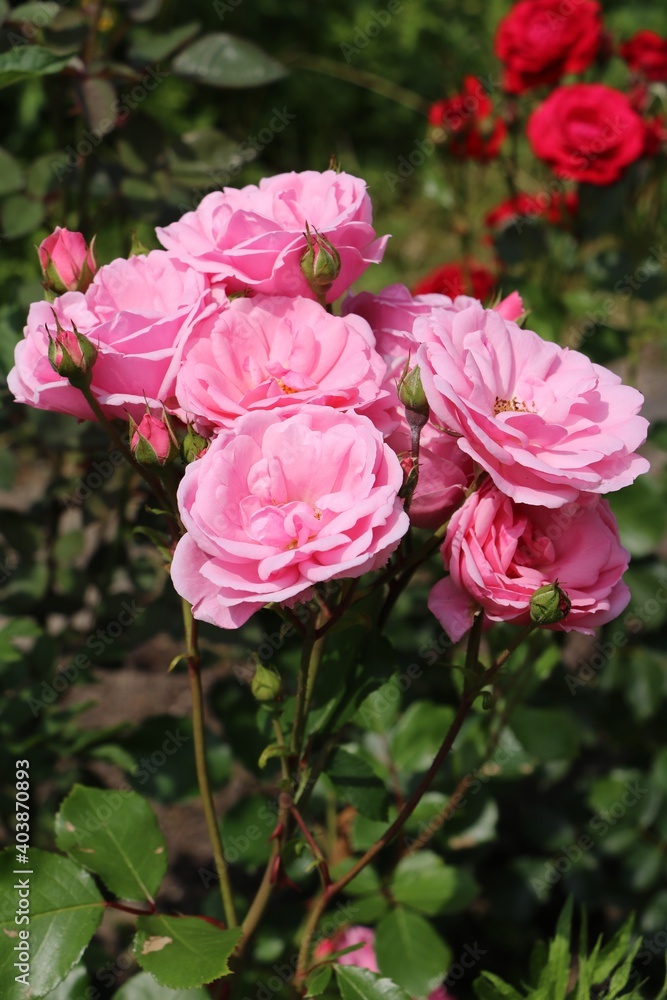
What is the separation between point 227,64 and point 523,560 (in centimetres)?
90

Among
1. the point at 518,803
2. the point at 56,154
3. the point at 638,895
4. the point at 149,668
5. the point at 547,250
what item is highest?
the point at 56,154

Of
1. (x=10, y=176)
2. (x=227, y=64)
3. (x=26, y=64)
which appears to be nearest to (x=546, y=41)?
(x=227, y=64)

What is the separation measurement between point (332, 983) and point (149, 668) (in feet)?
4.21

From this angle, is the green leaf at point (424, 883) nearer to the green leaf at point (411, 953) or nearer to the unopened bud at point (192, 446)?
the green leaf at point (411, 953)

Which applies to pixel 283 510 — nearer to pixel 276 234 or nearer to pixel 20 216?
pixel 276 234

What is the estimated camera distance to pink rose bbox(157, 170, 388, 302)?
733mm

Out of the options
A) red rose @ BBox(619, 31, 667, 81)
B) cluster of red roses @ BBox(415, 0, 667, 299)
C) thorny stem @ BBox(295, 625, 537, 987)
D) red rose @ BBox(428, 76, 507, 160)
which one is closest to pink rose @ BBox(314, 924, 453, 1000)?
thorny stem @ BBox(295, 625, 537, 987)

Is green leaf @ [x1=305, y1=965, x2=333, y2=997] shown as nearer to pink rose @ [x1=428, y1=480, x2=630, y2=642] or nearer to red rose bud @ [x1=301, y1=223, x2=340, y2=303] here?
pink rose @ [x1=428, y1=480, x2=630, y2=642]

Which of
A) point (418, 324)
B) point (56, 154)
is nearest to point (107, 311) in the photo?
point (418, 324)

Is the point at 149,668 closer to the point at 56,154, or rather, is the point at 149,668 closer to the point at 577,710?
the point at 577,710

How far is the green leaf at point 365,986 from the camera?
0.80m

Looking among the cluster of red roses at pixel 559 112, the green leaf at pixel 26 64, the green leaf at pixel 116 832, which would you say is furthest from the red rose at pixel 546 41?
the green leaf at pixel 116 832

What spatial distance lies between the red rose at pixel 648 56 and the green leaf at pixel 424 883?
1.45m

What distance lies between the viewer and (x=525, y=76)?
1.72 meters
